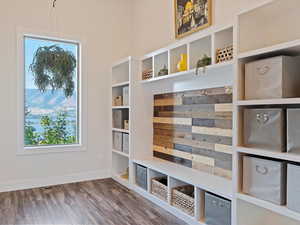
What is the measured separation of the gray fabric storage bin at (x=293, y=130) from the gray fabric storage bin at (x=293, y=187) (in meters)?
0.12

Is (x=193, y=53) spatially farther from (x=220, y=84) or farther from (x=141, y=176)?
(x=141, y=176)

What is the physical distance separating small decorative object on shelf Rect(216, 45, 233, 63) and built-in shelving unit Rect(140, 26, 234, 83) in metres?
0.04

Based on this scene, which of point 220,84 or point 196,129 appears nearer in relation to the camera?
point 220,84

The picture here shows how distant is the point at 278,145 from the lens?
1.80 metres

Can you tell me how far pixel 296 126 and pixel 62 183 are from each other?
3.42 metres

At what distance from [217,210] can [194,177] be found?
474mm

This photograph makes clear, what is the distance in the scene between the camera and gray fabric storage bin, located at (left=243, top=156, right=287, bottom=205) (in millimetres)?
1784

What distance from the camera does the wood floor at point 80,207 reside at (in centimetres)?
270

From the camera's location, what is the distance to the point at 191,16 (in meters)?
3.16

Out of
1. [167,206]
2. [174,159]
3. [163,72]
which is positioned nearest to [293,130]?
[167,206]

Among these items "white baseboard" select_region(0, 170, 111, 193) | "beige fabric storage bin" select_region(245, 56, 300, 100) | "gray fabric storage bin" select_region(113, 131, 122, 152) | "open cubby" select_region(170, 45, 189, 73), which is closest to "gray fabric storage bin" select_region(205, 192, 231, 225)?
"beige fabric storage bin" select_region(245, 56, 300, 100)

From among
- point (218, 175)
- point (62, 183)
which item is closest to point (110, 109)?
point (62, 183)

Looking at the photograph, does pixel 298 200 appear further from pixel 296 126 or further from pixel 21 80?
pixel 21 80

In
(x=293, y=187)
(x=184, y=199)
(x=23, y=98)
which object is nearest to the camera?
(x=293, y=187)
